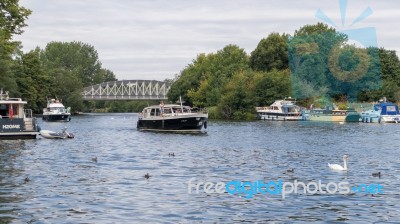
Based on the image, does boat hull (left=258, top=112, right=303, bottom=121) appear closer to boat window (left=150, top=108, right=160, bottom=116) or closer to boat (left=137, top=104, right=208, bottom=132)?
boat (left=137, top=104, right=208, bottom=132)

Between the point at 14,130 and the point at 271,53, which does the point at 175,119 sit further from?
the point at 271,53

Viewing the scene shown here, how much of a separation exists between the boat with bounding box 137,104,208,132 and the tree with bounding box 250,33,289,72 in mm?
64497

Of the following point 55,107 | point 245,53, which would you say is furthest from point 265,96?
point 55,107

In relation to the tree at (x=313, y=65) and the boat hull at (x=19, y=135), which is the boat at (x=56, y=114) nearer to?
the tree at (x=313, y=65)

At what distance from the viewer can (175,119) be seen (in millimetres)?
71188

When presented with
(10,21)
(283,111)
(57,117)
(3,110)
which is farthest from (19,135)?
(283,111)

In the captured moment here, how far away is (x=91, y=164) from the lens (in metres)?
38.3

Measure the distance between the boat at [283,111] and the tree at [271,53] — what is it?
65.7 feet

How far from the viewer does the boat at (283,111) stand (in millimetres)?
116062

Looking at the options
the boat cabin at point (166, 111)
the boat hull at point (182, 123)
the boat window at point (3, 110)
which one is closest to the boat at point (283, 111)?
the boat cabin at point (166, 111)

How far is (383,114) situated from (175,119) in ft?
149

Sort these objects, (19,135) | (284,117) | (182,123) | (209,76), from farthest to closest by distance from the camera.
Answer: (209,76) < (284,117) < (182,123) < (19,135)

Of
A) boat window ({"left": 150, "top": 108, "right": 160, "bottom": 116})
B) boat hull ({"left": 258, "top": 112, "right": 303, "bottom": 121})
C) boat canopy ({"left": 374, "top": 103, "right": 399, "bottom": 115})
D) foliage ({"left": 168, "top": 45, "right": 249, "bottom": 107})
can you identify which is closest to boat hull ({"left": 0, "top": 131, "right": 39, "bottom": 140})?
boat window ({"left": 150, "top": 108, "right": 160, "bottom": 116})

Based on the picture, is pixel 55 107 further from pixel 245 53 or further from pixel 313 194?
pixel 313 194
